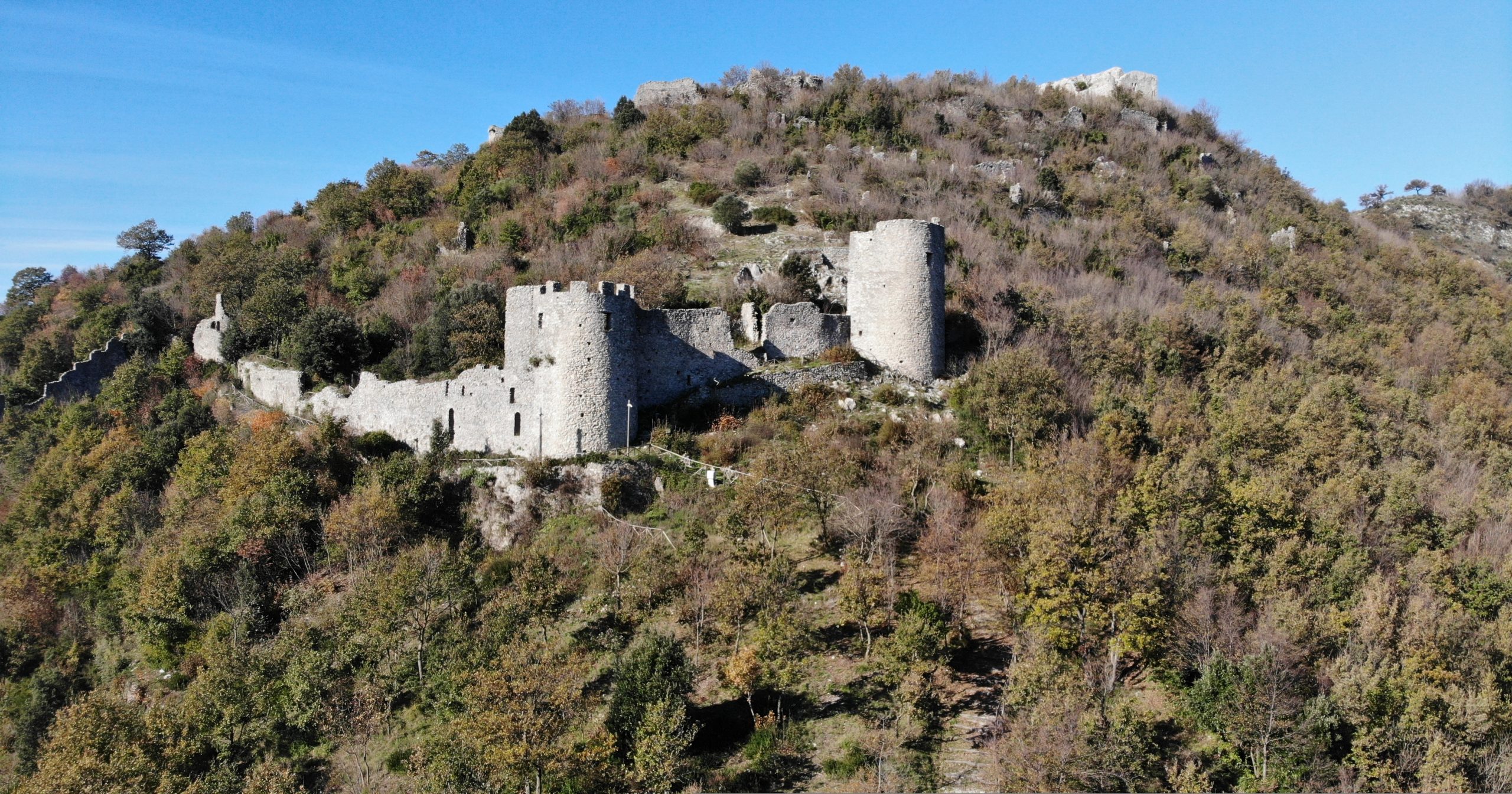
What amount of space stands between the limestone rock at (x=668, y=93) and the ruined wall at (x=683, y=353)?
38.1 meters

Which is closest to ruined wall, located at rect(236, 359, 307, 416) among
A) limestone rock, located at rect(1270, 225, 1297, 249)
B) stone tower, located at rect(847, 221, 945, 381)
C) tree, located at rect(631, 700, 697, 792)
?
stone tower, located at rect(847, 221, 945, 381)

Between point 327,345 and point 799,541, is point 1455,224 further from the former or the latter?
point 327,345

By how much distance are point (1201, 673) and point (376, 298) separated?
120ft

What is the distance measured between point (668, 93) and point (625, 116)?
5734mm

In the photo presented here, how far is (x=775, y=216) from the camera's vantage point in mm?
46625

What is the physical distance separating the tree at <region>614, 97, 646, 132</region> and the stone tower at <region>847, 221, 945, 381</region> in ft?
107

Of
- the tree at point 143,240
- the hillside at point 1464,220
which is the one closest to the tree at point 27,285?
the tree at point 143,240

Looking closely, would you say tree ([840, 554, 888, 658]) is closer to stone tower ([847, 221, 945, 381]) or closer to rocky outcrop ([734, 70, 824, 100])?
stone tower ([847, 221, 945, 381])

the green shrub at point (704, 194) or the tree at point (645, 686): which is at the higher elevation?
the green shrub at point (704, 194)

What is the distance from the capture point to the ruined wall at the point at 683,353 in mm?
30484

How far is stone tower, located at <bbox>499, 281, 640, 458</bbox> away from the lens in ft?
92.5

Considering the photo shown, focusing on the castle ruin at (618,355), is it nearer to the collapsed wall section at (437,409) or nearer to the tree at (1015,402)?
the collapsed wall section at (437,409)

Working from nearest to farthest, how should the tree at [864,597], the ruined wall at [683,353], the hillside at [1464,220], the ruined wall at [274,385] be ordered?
the tree at [864,597], the ruined wall at [683,353], the ruined wall at [274,385], the hillside at [1464,220]

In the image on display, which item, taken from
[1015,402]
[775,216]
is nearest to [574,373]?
[1015,402]
